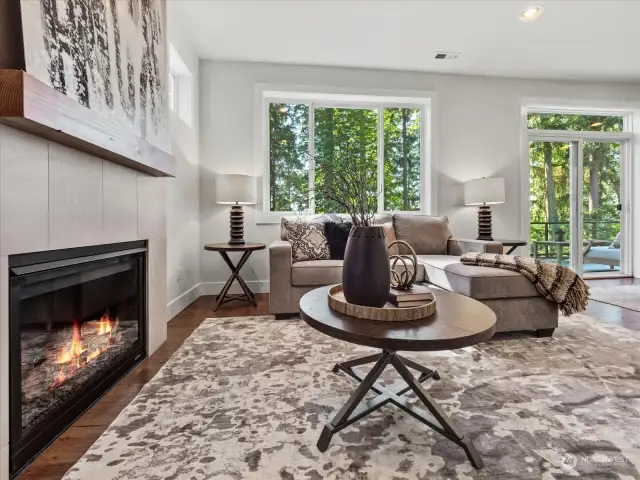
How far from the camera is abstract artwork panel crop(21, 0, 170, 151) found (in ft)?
3.42

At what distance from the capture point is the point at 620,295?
354 cm

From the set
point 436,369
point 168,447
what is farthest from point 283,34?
point 168,447

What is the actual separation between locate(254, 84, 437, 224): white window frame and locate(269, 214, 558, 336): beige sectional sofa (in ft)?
2.17

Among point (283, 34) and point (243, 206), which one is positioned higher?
point (283, 34)

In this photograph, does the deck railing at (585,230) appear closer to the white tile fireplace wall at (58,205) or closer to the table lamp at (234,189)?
the table lamp at (234,189)

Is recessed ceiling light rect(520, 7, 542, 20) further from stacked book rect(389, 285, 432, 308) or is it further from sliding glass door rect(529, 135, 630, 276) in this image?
stacked book rect(389, 285, 432, 308)

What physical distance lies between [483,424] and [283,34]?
3381 millimetres

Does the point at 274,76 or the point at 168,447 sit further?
the point at 274,76

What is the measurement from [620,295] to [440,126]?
2621 millimetres

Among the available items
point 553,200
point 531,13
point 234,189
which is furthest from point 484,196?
point 234,189

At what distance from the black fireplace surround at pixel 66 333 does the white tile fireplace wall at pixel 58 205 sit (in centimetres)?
4

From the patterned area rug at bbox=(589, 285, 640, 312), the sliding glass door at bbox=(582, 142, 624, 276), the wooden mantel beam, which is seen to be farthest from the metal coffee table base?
the sliding glass door at bbox=(582, 142, 624, 276)

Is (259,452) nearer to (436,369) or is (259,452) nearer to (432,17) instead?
(436,369)

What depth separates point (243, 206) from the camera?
382cm
